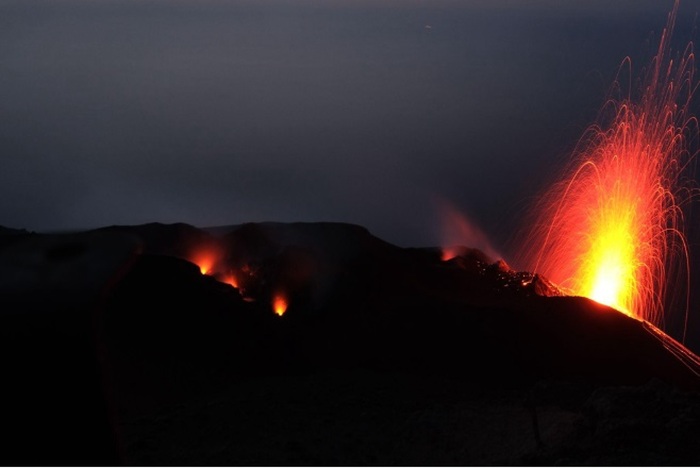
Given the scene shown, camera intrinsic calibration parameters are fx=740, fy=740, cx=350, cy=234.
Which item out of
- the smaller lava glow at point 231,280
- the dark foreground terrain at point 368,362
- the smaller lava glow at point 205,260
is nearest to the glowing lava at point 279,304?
the dark foreground terrain at point 368,362

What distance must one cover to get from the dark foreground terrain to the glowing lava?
0.16 metres

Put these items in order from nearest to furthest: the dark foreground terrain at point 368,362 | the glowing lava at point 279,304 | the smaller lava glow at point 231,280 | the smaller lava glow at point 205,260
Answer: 1. the dark foreground terrain at point 368,362
2. the glowing lava at point 279,304
3. the smaller lava glow at point 231,280
4. the smaller lava glow at point 205,260

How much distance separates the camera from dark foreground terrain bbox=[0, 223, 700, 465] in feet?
A: 46.1

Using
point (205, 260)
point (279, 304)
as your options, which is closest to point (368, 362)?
point (279, 304)

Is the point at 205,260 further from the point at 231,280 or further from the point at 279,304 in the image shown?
the point at 279,304

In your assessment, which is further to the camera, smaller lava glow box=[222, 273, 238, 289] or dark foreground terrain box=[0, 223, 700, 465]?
smaller lava glow box=[222, 273, 238, 289]

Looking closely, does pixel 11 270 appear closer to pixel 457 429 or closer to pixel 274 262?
pixel 457 429

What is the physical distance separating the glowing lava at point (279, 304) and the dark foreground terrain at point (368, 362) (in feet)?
0.52

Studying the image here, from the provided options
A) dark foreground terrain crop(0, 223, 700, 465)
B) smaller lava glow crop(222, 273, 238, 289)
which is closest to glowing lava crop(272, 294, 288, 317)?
dark foreground terrain crop(0, 223, 700, 465)

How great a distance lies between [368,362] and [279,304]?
4.40 m

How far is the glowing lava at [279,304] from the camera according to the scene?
2280 centimetres

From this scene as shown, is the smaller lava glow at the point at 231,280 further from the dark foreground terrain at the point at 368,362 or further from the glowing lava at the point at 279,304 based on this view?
the glowing lava at the point at 279,304

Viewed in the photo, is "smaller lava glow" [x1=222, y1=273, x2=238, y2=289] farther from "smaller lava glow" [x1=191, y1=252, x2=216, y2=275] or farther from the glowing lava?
the glowing lava

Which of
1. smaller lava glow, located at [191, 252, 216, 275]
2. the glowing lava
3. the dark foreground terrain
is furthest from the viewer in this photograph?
smaller lava glow, located at [191, 252, 216, 275]
